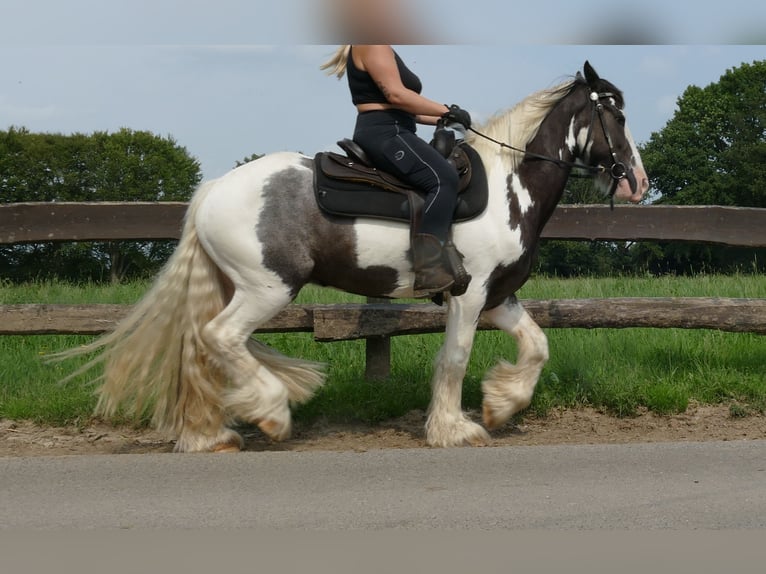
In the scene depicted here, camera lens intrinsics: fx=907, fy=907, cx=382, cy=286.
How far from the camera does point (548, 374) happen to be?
6906mm

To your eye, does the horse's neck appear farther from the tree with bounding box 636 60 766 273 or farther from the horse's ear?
the tree with bounding box 636 60 766 273

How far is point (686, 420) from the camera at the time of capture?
6.43 metres

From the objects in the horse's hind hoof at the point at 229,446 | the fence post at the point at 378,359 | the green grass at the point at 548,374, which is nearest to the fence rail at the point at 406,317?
the fence post at the point at 378,359

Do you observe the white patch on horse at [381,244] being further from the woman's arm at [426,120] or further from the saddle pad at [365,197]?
the woman's arm at [426,120]

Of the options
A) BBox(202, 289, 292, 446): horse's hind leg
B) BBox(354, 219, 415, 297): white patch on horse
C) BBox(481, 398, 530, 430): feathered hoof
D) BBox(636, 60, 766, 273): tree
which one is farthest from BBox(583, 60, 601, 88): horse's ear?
BBox(636, 60, 766, 273): tree

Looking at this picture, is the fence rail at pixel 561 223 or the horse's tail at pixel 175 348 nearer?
the horse's tail at pixel 175 348

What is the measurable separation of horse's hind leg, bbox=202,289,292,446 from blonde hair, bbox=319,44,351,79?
1442 millimetres

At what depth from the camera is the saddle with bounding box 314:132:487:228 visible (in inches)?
216

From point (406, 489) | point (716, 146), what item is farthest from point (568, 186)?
point (716, 146)

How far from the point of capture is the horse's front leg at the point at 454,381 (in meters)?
5.66

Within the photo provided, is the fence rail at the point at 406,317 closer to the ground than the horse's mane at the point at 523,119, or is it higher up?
closer to the ground

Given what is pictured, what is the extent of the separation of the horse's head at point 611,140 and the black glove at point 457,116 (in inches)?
32.9

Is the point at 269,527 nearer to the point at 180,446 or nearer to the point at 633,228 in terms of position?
the point at 180,446

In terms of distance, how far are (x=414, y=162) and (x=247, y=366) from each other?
5.22 feet
